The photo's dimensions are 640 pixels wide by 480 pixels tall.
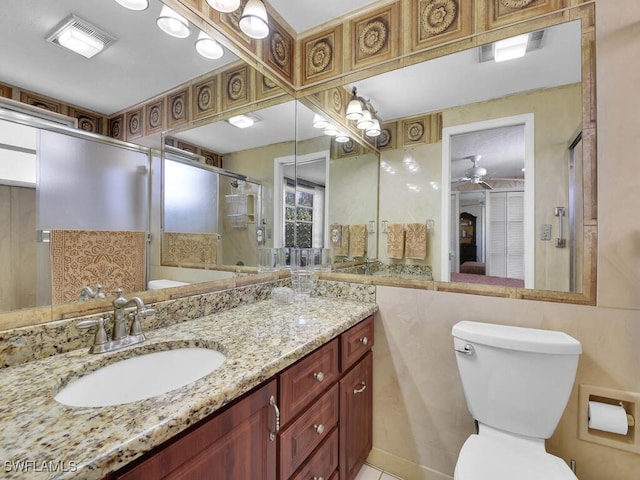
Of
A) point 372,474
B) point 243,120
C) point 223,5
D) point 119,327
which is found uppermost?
point 223,5

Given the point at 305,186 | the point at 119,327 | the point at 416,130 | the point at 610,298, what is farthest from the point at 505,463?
the point at 305,186

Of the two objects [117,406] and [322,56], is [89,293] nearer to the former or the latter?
[117,406]

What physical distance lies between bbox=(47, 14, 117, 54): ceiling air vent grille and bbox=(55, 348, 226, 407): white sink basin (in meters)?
0.98

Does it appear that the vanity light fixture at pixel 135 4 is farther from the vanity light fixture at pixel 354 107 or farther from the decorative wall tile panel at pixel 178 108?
the vanity light fixture at pixel 354 107

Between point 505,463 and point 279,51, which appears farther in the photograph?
point 279,51

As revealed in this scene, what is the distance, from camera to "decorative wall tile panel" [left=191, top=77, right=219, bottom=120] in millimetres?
1298

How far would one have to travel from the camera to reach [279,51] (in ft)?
5.62

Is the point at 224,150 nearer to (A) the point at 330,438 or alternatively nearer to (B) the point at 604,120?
(A) the point at 330,438

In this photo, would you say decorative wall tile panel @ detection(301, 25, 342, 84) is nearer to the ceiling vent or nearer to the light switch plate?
the ceiling vent

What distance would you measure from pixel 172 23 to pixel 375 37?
106cm

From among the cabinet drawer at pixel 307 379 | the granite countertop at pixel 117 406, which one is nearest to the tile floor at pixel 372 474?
the cabinet drawer at pixel 307 379

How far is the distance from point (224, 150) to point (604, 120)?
1.67m

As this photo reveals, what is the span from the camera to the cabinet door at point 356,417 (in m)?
1.26

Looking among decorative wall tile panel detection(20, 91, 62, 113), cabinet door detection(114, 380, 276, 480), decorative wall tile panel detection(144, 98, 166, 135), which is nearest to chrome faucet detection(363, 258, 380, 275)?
cabinet door detection(114, 380, 276, 480)
